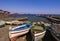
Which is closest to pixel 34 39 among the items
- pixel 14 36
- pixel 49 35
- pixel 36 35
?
pixel 36 35

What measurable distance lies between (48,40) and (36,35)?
2769 millimetres

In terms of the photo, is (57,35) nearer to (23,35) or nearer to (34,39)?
(34,39)

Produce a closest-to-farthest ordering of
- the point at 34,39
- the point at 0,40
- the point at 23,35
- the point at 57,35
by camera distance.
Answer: the point at 34,39 < the point at 57,35 < the point at 0,40 < the point at 23,35

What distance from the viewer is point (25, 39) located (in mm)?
16156

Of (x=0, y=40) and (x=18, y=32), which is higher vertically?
(x=18, y=32)

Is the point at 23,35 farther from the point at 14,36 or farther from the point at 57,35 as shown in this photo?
the point at 57,35

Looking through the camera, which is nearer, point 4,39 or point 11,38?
point 11,38

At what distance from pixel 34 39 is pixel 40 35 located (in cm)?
108

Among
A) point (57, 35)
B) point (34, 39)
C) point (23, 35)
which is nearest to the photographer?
point (34, 39)

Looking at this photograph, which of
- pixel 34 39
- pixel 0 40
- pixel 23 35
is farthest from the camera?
pixel 23 35

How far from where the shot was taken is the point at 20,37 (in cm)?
1639

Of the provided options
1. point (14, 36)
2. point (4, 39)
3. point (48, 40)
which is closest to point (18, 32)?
point (14, 36)

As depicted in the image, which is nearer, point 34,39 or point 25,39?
point 34,39

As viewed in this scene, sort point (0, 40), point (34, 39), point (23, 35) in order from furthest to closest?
point (23, 35)
point (0, 40)
point (34, 39)
